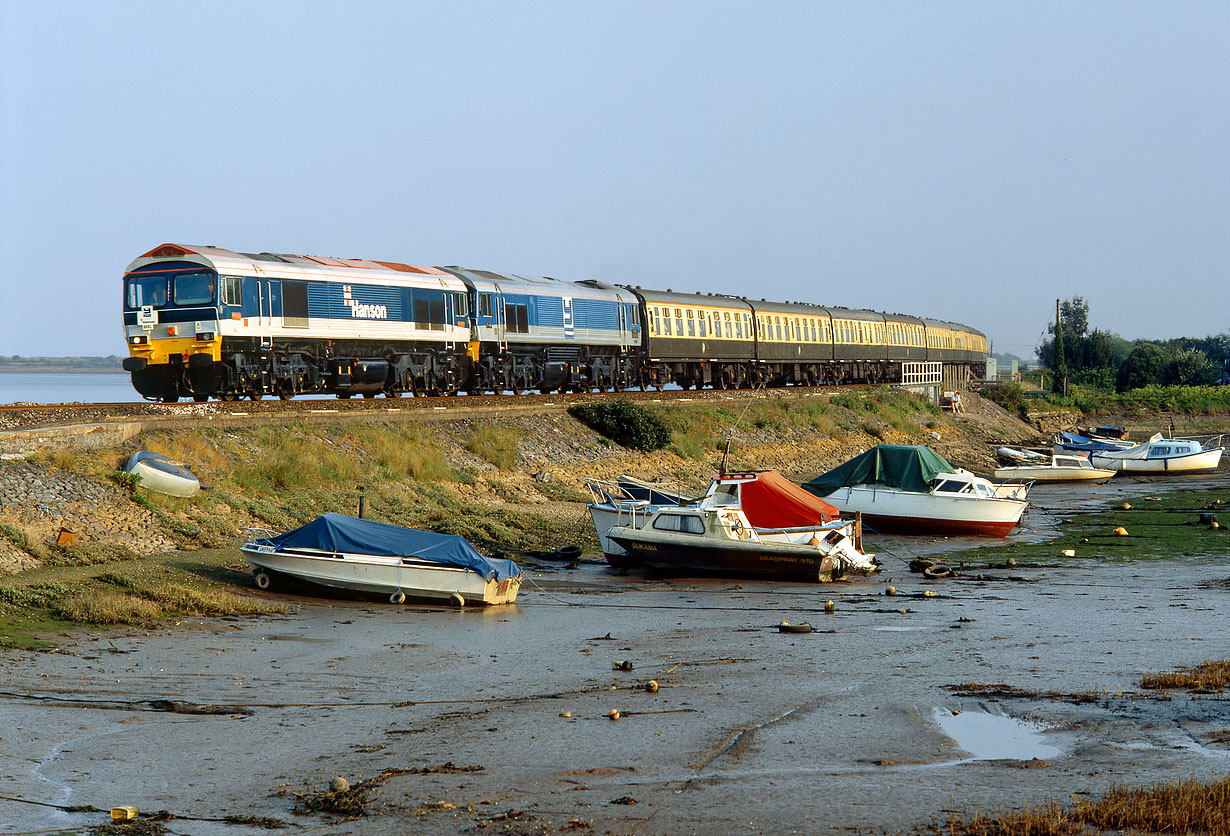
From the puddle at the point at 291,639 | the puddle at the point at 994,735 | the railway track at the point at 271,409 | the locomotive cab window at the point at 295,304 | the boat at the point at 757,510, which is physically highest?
the locomotive cab window at the point at 295,304

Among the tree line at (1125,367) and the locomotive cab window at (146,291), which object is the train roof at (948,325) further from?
the locomotive cab window at (146,291)

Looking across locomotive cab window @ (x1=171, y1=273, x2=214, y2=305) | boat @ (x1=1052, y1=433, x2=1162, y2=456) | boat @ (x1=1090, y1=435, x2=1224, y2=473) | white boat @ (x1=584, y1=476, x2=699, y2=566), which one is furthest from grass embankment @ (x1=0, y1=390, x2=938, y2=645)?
boat @ (x1=1052, y1=433, x2=1162, y2=456)

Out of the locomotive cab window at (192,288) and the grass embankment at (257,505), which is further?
the locomotive cab window at (192,288)

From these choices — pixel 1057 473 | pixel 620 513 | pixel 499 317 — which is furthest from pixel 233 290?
pixel 1057 473

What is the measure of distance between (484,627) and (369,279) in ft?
62.1

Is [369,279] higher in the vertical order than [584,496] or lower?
higher

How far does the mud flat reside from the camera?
1023cm

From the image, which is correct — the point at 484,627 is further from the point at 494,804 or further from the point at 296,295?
the point at 296,295

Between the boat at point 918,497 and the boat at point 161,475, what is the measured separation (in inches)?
685

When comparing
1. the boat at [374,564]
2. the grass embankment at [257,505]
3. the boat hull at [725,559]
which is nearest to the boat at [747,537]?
the boat hull at [725,559]

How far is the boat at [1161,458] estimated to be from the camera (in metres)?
57.2

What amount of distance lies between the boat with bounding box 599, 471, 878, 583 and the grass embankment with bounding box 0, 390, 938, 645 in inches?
121

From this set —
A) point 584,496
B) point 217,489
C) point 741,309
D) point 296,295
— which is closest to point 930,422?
point 741,309

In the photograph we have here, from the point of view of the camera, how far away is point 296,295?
3309 centimetres
